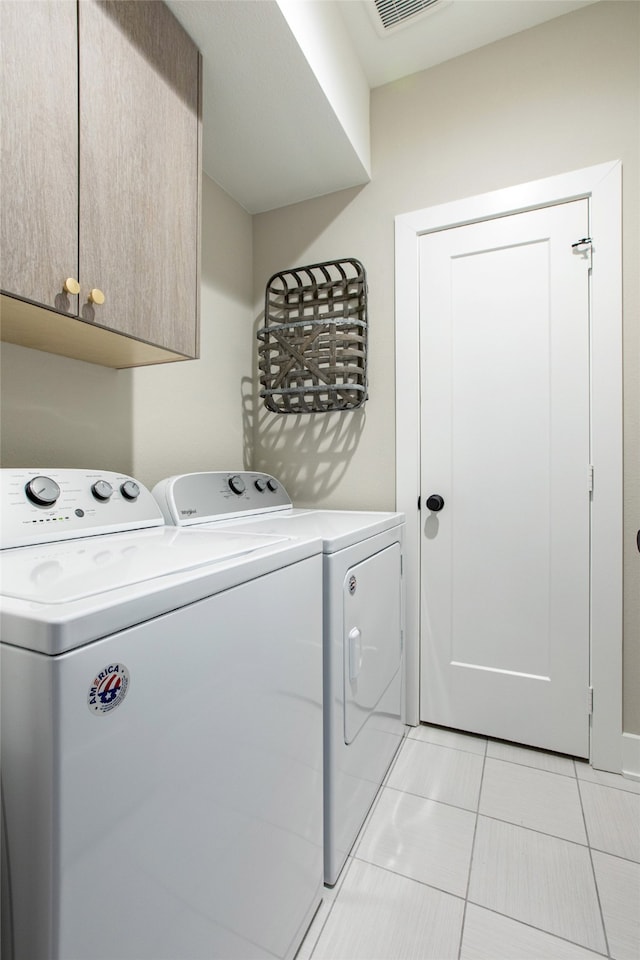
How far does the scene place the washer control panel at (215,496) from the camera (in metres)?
1.43

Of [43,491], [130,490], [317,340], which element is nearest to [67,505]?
[43,491]

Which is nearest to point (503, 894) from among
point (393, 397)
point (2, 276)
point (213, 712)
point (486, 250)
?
point (213, 712)

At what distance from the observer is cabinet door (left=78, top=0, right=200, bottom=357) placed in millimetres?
997

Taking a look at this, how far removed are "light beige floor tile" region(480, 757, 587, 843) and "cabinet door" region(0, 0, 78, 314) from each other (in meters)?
1.84

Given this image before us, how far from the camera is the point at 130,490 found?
4.26 ft

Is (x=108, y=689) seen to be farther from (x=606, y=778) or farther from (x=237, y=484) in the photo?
(x=606, y=778)

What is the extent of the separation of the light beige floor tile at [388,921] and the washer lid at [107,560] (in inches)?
35.9

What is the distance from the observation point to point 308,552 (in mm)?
1029

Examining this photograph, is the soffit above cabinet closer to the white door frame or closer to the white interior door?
the white interior door

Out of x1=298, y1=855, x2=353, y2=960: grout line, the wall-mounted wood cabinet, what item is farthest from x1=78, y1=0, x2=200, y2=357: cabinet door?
x1=298, y1=855, x2=353, y2=960: grout line

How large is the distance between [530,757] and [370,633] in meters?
0.90

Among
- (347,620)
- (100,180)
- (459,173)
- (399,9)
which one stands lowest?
(347,620)

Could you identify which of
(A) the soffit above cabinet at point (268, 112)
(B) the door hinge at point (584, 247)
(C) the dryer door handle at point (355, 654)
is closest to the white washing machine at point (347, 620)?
(C) the dryer door handle at point (355, 654)

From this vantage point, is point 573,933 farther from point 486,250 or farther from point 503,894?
point 486,250
